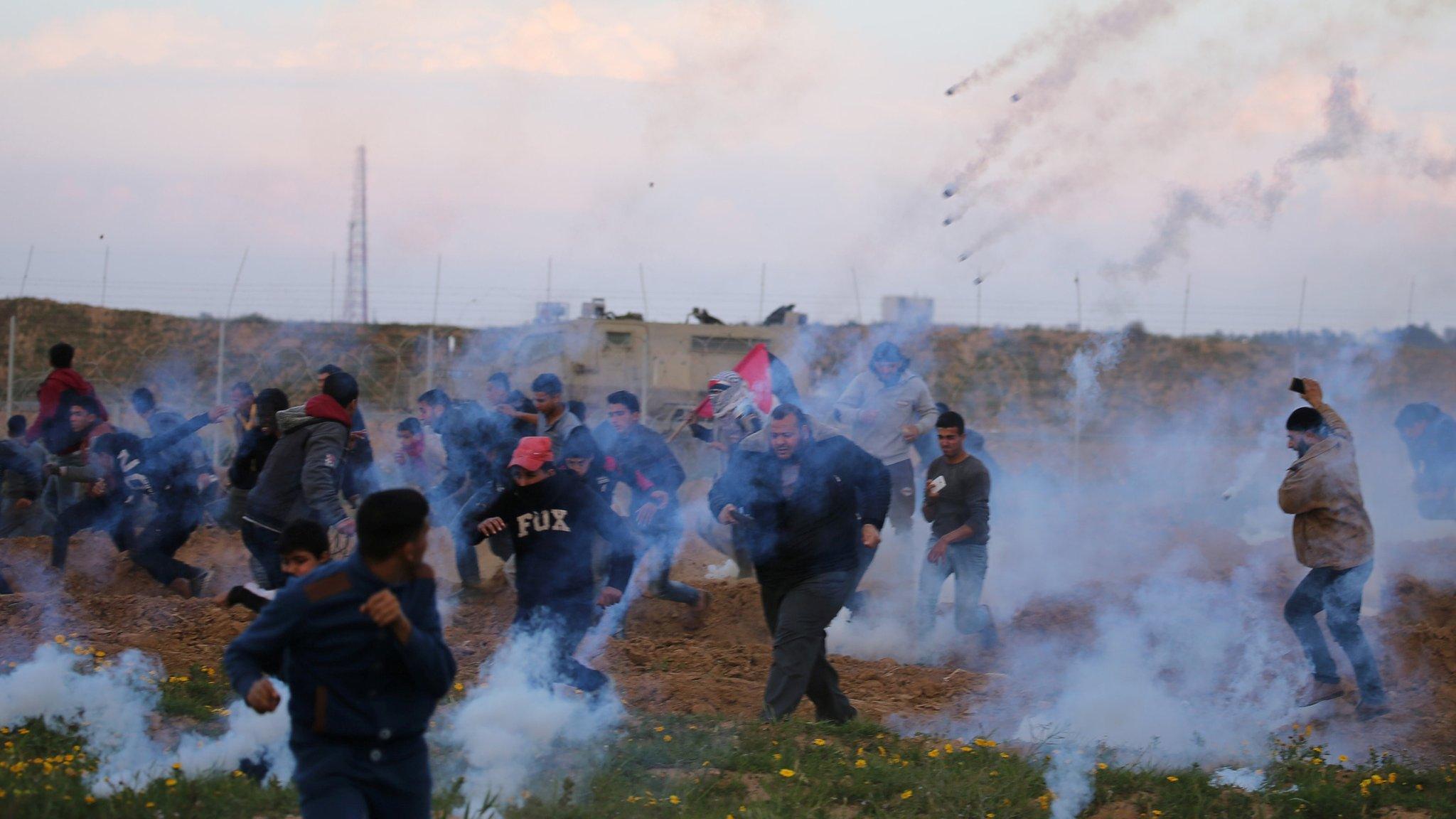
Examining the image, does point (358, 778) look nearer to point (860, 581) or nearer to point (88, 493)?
point (860, 581)

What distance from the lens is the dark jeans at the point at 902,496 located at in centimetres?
984

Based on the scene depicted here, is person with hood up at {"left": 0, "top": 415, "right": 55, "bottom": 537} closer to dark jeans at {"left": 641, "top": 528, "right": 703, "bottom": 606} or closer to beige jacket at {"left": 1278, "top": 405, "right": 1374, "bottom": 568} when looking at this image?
dark jeans at {"left": 641, "top": 528, "right": 703, "bottom": 606}

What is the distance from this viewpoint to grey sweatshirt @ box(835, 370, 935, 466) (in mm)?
9719

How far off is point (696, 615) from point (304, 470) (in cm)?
345

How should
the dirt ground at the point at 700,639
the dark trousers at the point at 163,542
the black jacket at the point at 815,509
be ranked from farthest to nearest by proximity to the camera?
the dark trousers at the point at 163,542 → the dirt ground at the point at 700,639 → the black jacket at the point at 815,509

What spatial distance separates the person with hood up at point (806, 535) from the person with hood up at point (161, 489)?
15.0 ft

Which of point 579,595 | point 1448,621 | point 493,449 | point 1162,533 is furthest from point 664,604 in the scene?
point 1162,533

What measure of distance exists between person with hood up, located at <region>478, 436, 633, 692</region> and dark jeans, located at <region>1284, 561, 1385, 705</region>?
3.93 m

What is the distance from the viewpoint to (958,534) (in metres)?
8.65

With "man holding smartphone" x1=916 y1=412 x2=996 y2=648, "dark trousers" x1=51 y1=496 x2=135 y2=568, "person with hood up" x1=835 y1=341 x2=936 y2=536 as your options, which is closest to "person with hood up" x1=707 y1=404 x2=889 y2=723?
"man holding smartphone" x1=916 y1=412 x2=996 y2=648

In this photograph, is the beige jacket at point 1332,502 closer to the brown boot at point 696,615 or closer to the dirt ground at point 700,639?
the dirt ground at point 700,639

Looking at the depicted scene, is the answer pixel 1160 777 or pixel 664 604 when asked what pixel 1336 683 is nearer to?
pixel 1160 777

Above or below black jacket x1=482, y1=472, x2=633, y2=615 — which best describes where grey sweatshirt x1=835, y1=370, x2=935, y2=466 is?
above

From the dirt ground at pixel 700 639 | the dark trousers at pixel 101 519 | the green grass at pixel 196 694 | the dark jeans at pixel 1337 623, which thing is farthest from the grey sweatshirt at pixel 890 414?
the dark trousers at pixel 101 519
